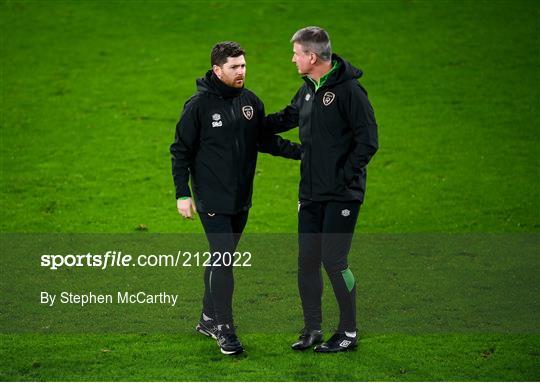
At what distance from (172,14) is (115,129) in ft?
18.2

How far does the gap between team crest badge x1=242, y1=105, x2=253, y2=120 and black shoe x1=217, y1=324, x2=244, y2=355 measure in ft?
5.61

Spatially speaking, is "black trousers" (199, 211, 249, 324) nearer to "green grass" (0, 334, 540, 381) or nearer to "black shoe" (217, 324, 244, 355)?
"black shoe" (217, 324, 244, 355)

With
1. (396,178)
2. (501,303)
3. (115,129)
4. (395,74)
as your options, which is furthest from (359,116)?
(395,74)

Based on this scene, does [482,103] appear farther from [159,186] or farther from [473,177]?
[159,186]

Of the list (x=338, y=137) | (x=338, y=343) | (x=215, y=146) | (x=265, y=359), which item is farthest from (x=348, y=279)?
(x=215, y=146)

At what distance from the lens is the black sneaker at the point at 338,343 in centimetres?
726

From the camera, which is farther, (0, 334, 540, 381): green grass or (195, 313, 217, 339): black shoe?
(195, 313, 217, 339): black shoe

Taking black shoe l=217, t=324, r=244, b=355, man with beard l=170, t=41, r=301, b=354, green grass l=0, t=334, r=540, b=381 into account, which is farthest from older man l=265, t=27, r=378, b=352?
black shoe l=217, t=324, r=244, b=355

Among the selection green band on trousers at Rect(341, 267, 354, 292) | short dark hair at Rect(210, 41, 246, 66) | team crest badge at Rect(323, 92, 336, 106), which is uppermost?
short dark hair at Rect(210, 41, 246, 66)

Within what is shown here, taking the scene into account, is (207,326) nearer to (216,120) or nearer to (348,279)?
(348,279)

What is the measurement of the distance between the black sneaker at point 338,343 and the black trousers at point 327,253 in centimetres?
7

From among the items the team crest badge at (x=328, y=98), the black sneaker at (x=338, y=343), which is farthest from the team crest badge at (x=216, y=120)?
the black sneaker at (x=338, y=343)

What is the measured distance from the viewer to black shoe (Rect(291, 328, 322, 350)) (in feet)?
24.2

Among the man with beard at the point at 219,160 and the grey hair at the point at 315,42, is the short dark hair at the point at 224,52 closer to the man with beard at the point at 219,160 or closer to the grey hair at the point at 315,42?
the man with beard at the point at 219,160
